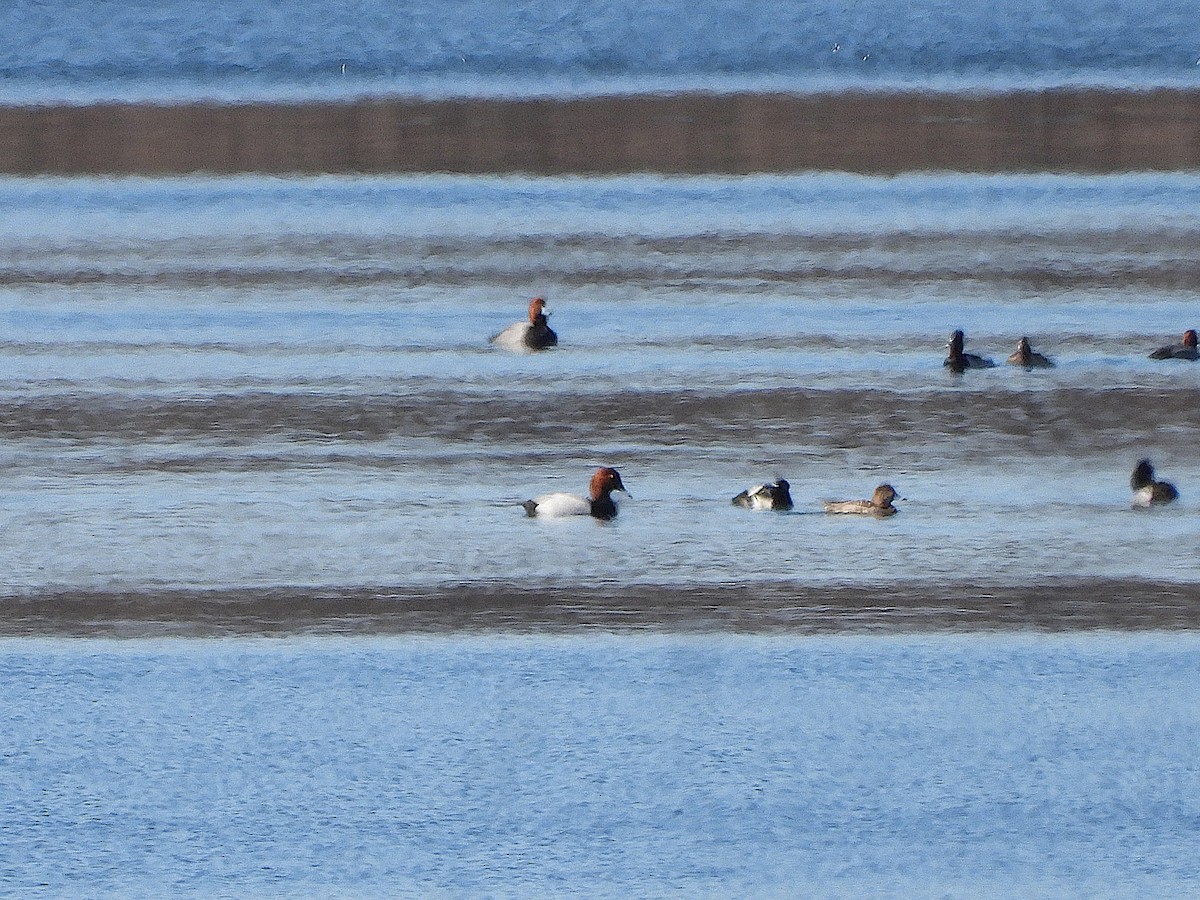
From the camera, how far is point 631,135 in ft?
57.4

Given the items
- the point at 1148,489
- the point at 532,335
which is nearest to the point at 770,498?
the point at 1148,489

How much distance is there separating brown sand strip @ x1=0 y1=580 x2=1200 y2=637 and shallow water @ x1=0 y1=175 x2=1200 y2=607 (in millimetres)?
147

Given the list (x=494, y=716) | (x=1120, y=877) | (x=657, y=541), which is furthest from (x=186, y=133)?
(x=1120, y=877)

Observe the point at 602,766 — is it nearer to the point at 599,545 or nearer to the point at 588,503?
the point at 599,545

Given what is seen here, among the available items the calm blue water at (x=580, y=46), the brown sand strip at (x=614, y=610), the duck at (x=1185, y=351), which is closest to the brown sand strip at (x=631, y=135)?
the calm blue water at (x=580, y=46)

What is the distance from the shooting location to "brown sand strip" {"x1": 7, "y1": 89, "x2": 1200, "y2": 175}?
17000 millimetres

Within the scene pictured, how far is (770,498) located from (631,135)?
9087mm

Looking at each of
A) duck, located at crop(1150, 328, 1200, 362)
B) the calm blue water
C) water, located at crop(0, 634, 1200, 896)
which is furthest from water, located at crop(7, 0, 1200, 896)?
the calm blue water

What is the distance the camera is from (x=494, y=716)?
6.99 meters

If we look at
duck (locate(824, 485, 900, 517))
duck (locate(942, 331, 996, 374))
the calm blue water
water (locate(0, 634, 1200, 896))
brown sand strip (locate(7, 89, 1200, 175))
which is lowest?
water (locate(0, 634, 1200, 896))

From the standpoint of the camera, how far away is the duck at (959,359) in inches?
441

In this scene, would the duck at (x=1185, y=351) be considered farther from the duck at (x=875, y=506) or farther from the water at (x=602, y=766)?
the water at (x=602, y=766)

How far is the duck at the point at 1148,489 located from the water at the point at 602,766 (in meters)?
1.54

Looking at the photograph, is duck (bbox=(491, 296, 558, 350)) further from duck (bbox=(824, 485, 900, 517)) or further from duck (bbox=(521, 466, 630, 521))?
duck (bbox=(824, 485, 900, 517))
